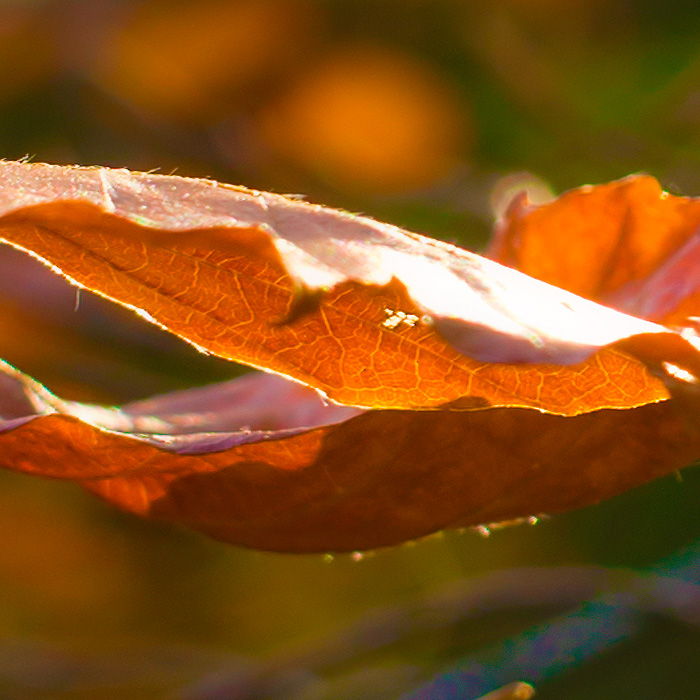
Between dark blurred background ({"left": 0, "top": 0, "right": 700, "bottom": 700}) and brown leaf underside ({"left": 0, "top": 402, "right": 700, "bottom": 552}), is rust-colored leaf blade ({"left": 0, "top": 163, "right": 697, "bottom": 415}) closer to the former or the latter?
brown leaf underside ({"left": 0, "top": 402, "right": 700, "bottom": 552})

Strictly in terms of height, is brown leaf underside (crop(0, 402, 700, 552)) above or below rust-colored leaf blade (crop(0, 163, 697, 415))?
below

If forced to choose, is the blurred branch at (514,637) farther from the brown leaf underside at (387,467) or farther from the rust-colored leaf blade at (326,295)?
the rust-colored leaf blade at (326,295)

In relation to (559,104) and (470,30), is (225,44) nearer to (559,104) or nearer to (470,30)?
(470,30)

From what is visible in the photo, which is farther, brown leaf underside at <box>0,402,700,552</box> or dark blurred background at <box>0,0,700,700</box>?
dark blurred background at <box>0,0,700,700</box>

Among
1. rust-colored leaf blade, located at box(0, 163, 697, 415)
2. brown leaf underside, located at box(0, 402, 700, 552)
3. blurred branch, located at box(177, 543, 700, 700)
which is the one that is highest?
rust-colored leaf blade, located at box(0, 163, 697, 415)

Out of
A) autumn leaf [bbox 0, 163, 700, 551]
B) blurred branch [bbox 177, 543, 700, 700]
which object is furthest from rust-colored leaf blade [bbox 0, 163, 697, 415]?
blurred branch [bbox 177, 543, 700, 700]

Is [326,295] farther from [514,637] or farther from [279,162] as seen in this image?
[279,162]

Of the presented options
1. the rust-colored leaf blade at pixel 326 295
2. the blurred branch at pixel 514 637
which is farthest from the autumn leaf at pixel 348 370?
the blurred branch at pixel 514 637
